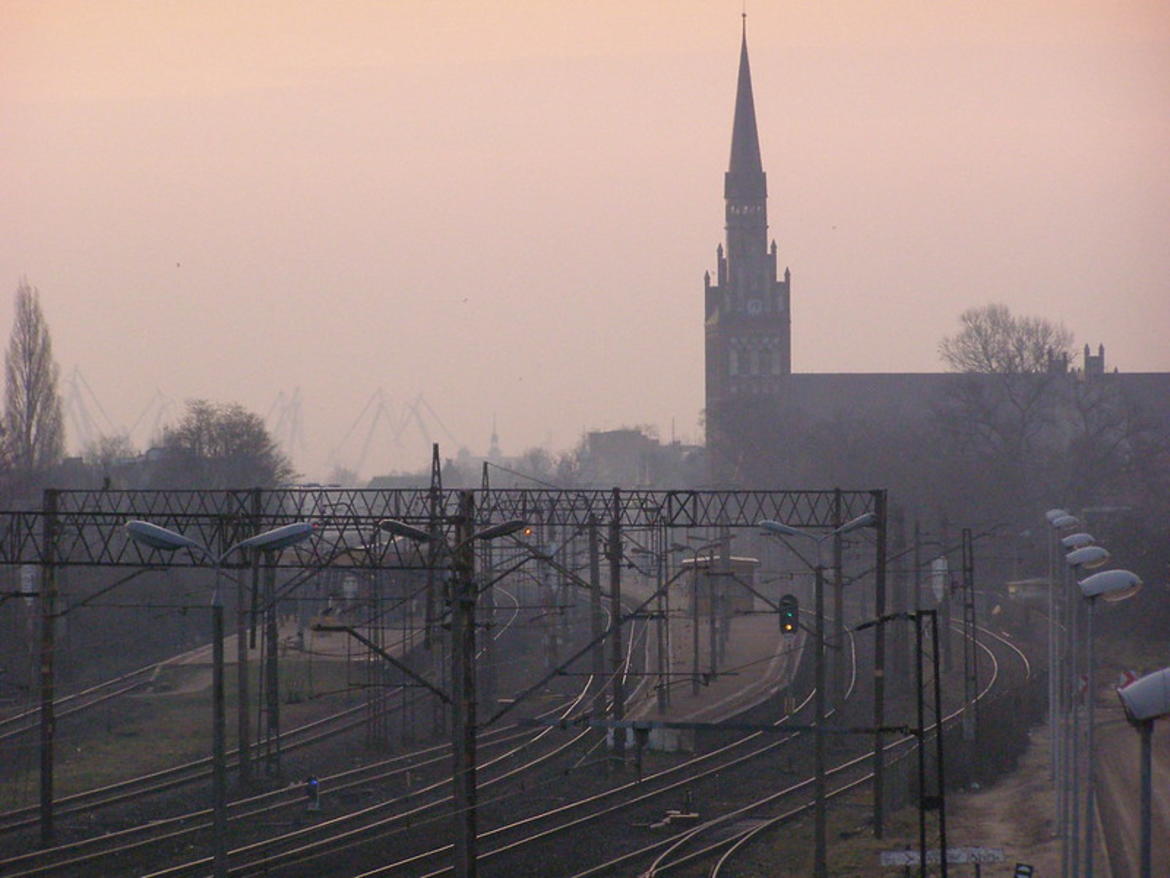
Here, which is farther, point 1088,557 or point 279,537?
point 1088,557

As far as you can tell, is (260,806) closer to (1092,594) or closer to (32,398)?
(1092,594)

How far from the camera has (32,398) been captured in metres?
64.6

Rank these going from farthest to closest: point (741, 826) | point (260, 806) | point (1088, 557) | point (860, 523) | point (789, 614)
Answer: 1. point (260, 806)
2. point (741, 826)
3. point (789, 614)
4. point (860, 523)
5. point (1088, 557)

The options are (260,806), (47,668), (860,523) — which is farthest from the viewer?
(260,806)

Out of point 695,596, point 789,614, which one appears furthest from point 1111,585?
point 695,596

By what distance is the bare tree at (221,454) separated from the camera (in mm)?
70375

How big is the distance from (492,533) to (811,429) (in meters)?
72.8

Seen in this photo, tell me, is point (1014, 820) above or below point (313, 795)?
below

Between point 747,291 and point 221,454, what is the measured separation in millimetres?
42693

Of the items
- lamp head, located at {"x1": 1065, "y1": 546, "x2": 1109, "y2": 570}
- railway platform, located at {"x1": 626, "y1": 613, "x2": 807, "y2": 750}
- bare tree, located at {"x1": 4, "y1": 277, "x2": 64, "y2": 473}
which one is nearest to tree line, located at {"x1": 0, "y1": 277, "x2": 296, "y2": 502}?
bare tree, located at {"x1": 4, "y1": 277, "x2": 64, "y2": 473}

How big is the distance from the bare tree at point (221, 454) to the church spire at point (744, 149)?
37.4m

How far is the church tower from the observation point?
105 metres

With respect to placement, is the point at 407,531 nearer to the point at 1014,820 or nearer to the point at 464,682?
the point at 464,682

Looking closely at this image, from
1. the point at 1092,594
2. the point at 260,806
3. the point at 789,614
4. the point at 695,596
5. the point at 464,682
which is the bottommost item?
the point at 260,806
